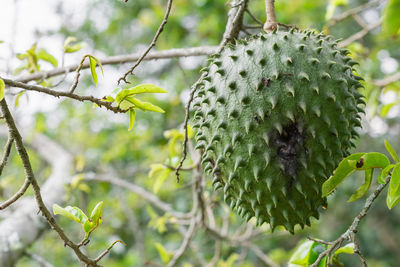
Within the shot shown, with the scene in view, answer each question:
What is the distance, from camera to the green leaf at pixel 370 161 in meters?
1.27

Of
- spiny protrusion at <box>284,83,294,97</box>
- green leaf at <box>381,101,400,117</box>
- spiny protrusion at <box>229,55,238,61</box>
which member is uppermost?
spiny protrusion at <box>229,55,238,61</box>

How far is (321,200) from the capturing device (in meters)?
1.47

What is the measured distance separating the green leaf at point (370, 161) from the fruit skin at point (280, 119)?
0.38 feet

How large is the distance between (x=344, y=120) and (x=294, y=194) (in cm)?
31

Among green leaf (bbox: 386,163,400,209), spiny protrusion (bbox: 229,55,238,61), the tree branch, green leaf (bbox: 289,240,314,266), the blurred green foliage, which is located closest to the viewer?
green leaf (bbox: 386,163,400,209)

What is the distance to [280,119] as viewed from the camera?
51.6 inches

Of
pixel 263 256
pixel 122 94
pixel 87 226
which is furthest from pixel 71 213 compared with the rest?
pixel 263 256

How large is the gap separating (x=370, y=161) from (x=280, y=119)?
→ 318 mm

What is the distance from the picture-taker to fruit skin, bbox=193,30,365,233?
1314 mm

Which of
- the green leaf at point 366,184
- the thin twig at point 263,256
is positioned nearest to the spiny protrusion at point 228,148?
the green leaf at point 366,184

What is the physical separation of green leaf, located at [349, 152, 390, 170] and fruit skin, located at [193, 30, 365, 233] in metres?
0.12

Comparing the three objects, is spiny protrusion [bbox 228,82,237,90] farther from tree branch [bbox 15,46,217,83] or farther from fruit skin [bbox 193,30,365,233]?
tree branch [bbox 15,46,217,83]

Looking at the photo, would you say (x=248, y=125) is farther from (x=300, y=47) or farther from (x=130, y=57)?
(x=130, y=57)

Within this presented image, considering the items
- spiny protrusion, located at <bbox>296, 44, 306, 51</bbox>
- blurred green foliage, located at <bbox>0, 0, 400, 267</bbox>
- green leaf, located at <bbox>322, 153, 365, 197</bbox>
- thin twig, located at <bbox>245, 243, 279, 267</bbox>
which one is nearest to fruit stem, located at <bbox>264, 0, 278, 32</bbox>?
spiny protrusion, located at <bbox>296, 44, 306, 51</bbox>
